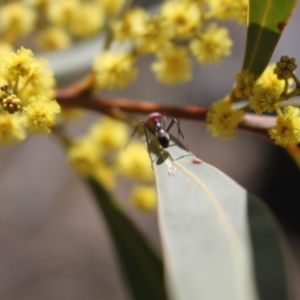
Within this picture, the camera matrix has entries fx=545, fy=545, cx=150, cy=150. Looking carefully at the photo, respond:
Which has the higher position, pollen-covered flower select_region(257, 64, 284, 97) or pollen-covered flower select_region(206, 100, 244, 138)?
pollen-covered flower select_region(257, 64, 284, 97)

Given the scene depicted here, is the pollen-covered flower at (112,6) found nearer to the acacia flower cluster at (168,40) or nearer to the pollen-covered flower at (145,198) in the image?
the acacia flower cluster at (168,40)

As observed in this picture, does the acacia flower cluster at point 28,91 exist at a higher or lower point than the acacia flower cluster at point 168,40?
lower

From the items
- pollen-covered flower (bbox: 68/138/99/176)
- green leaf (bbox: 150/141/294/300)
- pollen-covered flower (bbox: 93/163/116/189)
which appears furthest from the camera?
pollen-covered flower (bbox: 93/163/116/189)

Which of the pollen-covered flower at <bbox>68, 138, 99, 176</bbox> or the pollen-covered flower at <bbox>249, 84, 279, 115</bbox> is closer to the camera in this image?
the pollen-covered flower at <bbox>249, 84, 279, 115</bbox>

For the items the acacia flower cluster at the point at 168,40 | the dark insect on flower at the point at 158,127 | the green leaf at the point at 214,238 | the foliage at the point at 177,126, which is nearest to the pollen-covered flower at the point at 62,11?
the foliage at the point at 177,126

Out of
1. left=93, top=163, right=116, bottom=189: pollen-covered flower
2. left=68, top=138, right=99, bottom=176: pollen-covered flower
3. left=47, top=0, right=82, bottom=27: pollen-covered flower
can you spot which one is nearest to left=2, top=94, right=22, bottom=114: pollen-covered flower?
left=68, top=138, right=99, bottom=176: pollen-covered flower

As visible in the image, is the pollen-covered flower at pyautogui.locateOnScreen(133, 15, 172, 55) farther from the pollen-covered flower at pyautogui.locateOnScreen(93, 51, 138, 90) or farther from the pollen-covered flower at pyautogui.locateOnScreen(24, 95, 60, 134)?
the pollen-covered flower at pyautogui.locateOnScreen(24, 95, 60, 134)

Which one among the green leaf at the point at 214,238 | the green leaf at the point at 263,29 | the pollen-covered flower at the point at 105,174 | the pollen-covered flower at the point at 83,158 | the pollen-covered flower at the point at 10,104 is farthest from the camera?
the pollen-covered flower at the point at 105,174
